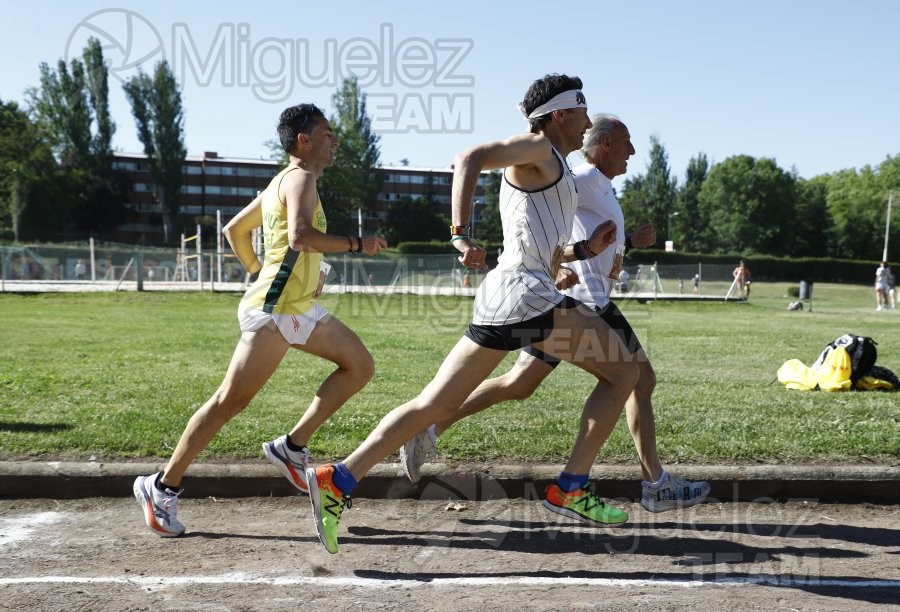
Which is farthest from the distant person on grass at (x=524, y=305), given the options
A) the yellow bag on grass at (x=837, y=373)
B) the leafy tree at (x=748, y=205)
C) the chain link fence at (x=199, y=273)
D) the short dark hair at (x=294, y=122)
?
the leafy tree at (x=748, y=205)

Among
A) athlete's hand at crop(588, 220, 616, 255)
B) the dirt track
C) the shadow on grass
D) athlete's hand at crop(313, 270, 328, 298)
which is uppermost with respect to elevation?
athlete's hand at crop(588, 220, 616, 255)

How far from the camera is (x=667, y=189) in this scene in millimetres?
93062

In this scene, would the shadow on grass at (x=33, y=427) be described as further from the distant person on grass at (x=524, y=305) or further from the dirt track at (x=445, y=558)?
the distant person on grass at (x=524, y=305)

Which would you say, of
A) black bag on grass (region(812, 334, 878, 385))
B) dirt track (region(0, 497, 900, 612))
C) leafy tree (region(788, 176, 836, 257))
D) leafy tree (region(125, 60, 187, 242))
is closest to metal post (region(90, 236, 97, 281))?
black bag on grass (region(812, 334, 878, 385))

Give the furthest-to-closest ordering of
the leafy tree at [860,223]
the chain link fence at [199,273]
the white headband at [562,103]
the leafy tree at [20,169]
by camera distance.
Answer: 1. the leafy tree at [860,223]
2. the leafy tree at [20,169]
3. the chain link fence at [199,273]
4. the white headband at [562,103]

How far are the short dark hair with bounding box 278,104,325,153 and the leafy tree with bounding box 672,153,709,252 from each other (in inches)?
3606

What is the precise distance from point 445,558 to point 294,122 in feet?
7.48

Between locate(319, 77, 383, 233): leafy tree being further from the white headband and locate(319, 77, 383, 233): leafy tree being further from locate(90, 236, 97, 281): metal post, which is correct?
the white headband

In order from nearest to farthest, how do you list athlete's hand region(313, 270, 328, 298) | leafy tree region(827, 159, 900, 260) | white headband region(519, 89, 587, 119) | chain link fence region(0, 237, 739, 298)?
white headband region(519, 89, 587, 119) → athlete's hand region(313, 270, 328, 298) → chain link fence region(0, 237, 739, 298) → leafy tree region(827, 159, 900, 260)

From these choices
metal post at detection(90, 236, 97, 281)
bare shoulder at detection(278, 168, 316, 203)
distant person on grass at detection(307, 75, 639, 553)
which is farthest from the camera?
metal post at detection(90, 236, 97, 281)

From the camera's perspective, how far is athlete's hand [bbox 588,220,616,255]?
4.05m

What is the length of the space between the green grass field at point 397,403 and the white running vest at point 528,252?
1.69m

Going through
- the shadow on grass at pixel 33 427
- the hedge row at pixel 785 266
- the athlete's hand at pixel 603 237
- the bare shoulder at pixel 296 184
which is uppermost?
the bare shoulder at pixel 296 184

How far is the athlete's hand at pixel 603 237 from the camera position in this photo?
13.3 ft
